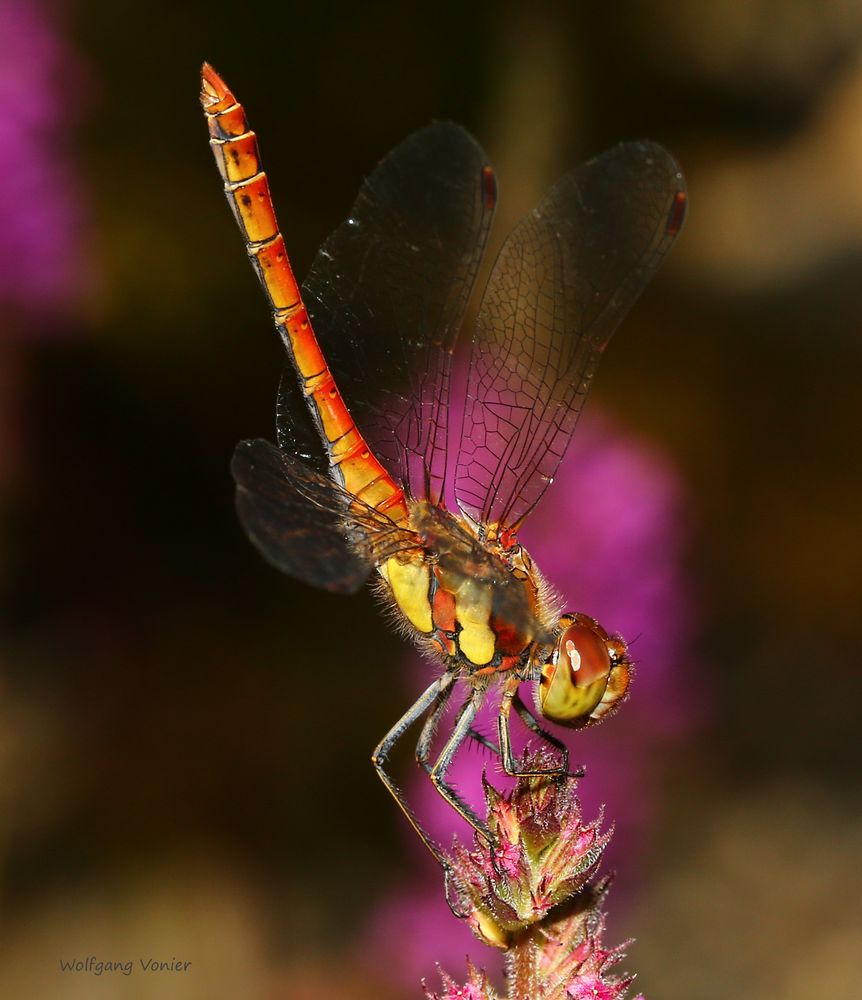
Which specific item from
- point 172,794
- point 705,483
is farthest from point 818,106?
point 172,794

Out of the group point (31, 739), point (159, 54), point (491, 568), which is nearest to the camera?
point (491, 568)

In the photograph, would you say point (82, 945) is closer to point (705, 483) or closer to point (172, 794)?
point (172, 794)

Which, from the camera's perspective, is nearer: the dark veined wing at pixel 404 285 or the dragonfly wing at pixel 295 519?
the dragonfly wing at pixel 295 519

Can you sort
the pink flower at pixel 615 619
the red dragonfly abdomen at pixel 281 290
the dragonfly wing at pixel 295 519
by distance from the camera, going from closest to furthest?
the dragonfly wing at pixel 295 519, the red dragonfly abdomen at pixel 281 290, the pink flower at pixel 615 619

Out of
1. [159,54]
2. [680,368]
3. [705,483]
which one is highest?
[159,54]

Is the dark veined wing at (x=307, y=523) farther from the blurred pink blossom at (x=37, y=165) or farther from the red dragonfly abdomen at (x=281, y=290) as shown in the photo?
the blurred pink blossom at (x=37, y=165)

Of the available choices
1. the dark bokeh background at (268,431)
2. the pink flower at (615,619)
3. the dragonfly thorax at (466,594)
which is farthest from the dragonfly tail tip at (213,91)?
the dark bokeh background at (268,431)

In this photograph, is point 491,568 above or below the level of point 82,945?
above
